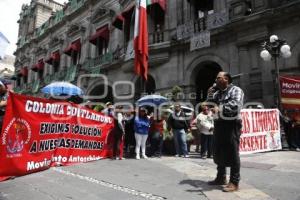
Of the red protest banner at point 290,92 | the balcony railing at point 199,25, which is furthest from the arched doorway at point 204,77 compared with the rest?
the red protest banner at point 290,92

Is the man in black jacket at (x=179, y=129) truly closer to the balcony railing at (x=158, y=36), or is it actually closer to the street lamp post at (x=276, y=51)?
the street lamp post at (x=276, y=51)

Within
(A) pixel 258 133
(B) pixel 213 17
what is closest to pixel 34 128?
(A) pixel 258 133

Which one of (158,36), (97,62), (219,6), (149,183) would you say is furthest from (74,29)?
(149,183)

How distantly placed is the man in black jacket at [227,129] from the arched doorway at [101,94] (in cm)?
1768

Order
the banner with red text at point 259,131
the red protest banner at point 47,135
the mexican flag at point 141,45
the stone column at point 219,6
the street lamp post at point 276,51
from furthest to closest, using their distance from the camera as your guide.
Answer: the stone column at point 219,6, the mexican flag at point 141,45, the street lamp post at point 276,51, the banner with red text at point 259,131, the red protest banner at point 47,135

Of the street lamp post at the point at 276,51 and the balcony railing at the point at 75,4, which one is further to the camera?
the balcony railing at the point at 75,4

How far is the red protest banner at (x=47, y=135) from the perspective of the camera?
6121mm

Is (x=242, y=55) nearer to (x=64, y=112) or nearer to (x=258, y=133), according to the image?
(x=258, y=133)

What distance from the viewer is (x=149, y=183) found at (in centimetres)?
531

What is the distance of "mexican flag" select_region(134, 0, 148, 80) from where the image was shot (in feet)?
45.6

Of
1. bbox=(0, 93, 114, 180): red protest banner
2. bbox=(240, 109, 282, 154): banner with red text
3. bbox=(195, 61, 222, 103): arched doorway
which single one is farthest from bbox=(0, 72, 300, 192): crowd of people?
bbox=(195, 61, 222, 103): arched doorway

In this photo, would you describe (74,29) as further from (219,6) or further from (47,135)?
(47,135)

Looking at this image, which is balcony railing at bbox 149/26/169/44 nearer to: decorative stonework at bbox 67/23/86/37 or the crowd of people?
the crowd of people

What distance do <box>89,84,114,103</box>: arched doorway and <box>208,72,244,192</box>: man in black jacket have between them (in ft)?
58.0
